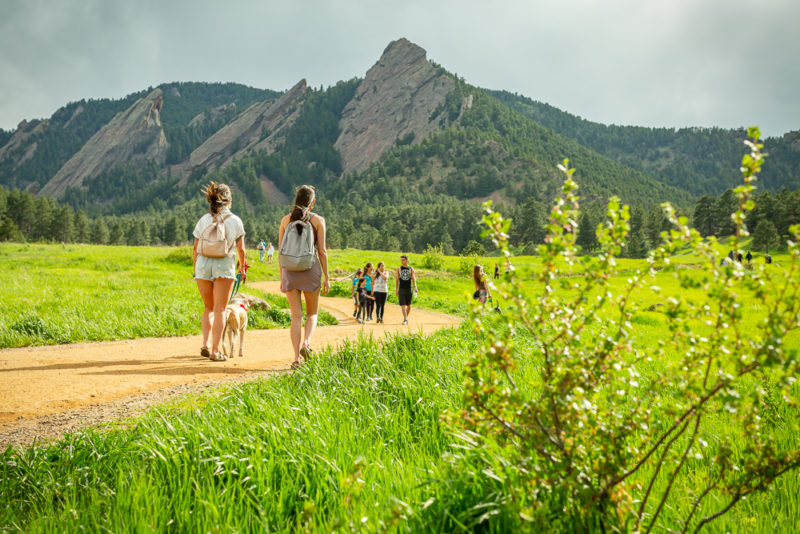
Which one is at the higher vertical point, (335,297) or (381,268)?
(381,268)

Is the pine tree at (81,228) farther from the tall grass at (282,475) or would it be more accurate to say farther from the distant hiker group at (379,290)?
the tall grass at (282,475)

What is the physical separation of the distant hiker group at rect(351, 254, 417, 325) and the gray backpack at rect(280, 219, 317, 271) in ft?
28.7

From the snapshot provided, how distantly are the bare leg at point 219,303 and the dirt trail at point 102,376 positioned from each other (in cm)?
44

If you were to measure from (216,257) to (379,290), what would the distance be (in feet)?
30.6

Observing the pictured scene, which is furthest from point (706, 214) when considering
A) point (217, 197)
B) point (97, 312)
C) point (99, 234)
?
point (99, 234)

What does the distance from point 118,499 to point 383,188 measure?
19818cm

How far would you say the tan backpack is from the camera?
271 inches

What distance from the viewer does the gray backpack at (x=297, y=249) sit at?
6.38 m

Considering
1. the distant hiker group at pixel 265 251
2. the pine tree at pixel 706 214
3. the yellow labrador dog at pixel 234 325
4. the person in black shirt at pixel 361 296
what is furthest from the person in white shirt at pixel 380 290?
the pine tree at pixel 706 214

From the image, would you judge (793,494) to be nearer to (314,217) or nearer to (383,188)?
(314,217)

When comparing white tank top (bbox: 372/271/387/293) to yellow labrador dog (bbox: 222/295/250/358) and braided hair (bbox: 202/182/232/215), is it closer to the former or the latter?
yellow labrador dog (bbox: 222/295/250/358)

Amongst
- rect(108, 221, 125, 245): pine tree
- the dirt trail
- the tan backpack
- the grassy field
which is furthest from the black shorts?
rect(108, 221, 125, 245): pine tree

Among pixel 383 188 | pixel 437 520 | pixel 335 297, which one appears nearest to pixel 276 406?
pixel 437 520

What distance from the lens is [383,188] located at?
19725 centimetres
